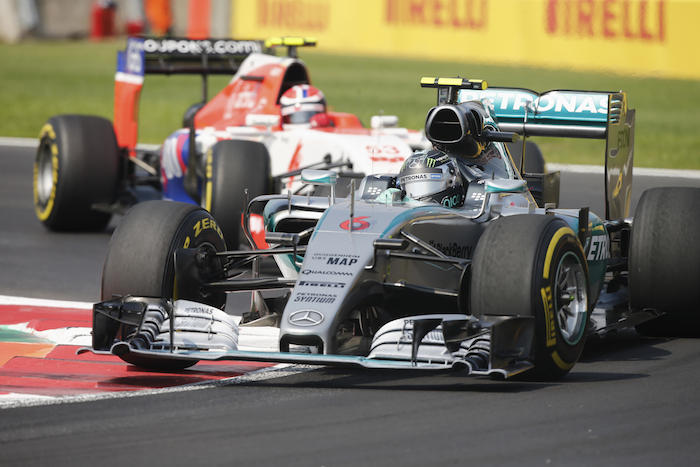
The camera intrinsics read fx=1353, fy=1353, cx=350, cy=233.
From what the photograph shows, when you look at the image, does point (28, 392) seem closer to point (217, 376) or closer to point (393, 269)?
point (217, 376)

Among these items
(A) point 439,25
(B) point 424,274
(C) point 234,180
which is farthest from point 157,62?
(A) point 439,25

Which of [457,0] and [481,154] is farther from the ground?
[457,0]

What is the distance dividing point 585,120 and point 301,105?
4.82m

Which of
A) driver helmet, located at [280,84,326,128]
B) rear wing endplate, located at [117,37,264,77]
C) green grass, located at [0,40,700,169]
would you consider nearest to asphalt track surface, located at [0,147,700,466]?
driver helmet, located at [280,84,326,128]

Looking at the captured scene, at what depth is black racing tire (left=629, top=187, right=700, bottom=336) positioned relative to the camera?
8.02 meters

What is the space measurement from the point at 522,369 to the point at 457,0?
1143 inches

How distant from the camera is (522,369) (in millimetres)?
6555

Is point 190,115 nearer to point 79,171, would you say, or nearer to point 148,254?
point 79,171

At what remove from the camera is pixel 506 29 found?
3356cm

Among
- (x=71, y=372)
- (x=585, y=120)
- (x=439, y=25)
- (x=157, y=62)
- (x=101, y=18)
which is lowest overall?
(x=71, y=372)

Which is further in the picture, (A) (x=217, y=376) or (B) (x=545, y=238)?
(A) (x=217, y=376)

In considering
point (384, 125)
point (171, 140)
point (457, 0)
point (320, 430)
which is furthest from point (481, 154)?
point (457, 0)

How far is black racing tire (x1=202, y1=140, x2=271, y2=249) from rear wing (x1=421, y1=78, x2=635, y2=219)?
238cm

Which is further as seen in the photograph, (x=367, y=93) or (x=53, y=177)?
(x=367, y=93)
